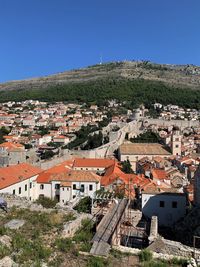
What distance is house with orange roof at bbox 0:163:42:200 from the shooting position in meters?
19.9

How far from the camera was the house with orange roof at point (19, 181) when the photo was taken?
19.9 meters

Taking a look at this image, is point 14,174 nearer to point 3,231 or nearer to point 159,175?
point 159,175

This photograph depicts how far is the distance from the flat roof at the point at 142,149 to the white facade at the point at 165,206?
20555mm

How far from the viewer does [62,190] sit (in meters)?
22.3

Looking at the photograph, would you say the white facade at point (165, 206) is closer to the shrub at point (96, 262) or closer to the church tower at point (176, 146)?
the shrub at point (96, 262)

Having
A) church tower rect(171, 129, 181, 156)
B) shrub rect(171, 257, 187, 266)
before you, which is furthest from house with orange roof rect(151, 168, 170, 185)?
church tower rect(171, 129, 181, 156)

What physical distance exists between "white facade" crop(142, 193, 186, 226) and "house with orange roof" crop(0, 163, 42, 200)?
7657 mm

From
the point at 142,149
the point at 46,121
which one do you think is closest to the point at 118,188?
the point at 142,149

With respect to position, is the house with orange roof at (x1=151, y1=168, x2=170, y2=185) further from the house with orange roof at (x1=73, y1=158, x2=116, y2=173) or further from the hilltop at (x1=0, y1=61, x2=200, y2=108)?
the hilltop at (x1=0, y1=61, x2=200, y2=108)

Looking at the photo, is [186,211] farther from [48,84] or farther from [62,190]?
[48,84]

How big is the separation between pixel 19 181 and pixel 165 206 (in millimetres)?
8852

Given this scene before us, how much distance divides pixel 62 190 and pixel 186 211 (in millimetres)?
8227

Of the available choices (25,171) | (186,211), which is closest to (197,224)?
(186,211)

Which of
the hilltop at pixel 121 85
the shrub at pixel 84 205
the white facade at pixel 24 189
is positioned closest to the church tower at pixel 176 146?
the white facade at pixel 24 189
